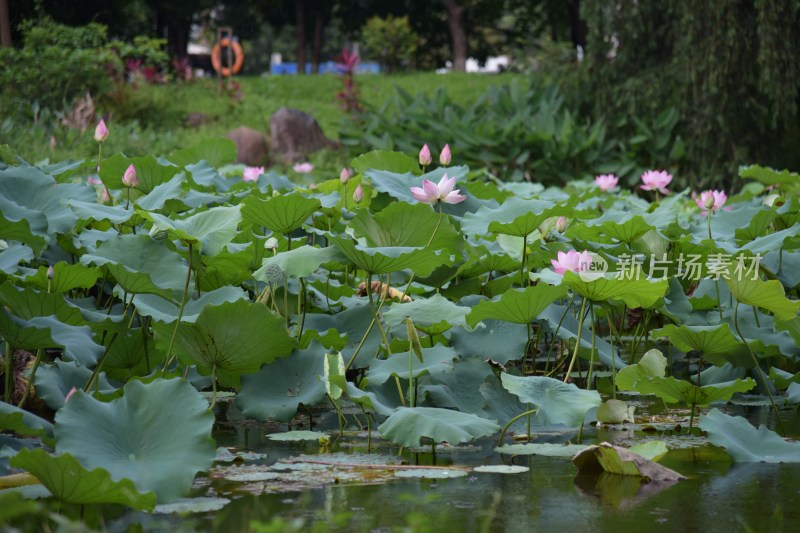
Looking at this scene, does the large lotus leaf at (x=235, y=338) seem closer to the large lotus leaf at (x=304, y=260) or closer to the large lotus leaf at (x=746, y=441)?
the large lotus leaf at (x=304, y=260)

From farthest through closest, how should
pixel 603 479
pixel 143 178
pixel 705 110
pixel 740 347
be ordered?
pixel 705 110
pixel 143 178
pixel 740 347
pixel 603 479

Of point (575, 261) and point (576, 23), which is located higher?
point (576, 23)

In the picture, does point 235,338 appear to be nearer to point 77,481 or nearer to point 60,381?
point 60,381

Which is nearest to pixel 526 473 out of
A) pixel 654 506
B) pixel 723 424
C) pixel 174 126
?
pixel 654 506

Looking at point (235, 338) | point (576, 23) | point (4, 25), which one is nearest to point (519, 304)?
point (235, 338)

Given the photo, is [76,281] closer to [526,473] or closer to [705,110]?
[526,473]

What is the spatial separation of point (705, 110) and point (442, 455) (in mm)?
7746

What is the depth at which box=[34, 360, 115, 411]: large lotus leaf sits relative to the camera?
1.67 metres

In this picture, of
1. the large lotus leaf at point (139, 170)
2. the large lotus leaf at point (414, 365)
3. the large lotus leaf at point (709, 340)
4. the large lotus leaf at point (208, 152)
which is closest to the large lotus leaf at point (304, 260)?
the large lotus leaf at point (414, 365)

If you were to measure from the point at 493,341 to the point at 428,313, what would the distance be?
0.88ft

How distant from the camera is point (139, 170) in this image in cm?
276

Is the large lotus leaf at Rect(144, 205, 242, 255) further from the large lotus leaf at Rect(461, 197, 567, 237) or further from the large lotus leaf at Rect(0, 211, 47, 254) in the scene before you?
the large lotus leaf at Rect(461, 197, 567, 237)

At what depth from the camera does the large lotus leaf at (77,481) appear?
4.08 ft

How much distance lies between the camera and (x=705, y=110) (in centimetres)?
879
